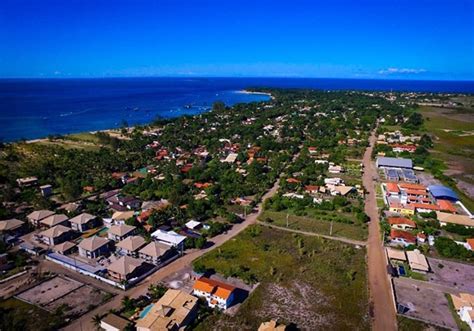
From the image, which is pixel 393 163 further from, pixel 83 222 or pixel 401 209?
pixel 83 222

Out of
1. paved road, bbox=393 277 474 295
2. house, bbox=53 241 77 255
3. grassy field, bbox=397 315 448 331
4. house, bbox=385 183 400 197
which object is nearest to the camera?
grassy field, bbox=397 315 448 331

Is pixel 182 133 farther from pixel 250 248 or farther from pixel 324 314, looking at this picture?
pixel 324 314

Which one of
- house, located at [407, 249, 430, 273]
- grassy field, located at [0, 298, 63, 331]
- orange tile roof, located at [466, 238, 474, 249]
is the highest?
orange tile roof, located at [466, 238, 474, 249]

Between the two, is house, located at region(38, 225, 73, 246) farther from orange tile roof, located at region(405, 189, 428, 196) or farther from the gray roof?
the gray roof

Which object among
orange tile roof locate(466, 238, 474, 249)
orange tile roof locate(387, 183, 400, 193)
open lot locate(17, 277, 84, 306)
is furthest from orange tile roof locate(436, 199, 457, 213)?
open lot locate(17, 277, 84, 306)

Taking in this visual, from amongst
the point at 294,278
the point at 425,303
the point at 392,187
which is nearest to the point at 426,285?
the point at 425,303

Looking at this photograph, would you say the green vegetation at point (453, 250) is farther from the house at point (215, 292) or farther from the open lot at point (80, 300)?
the open lot at point (80, 300)

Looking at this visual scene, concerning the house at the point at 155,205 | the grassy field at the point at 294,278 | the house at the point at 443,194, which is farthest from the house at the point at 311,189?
the house at the point at 155,205
